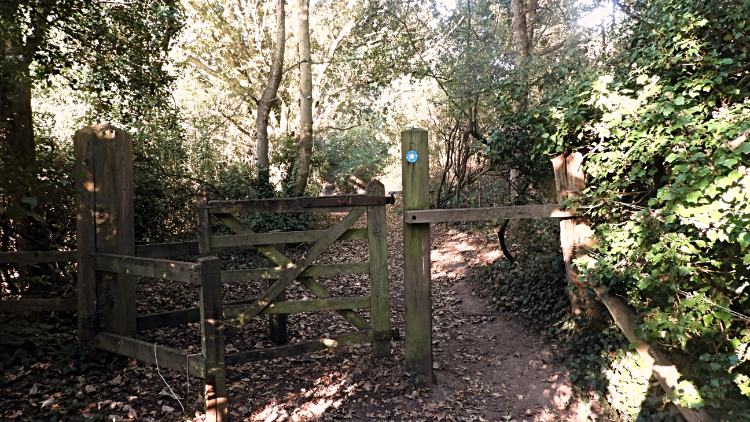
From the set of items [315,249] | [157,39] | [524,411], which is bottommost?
[524,411]

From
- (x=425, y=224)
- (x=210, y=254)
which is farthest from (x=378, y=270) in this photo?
(x=210, y=254)

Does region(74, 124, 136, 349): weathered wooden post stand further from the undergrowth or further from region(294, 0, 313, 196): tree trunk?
region(294, 0, 313, 196): tree trunk

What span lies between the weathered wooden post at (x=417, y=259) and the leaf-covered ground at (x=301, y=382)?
24 centimetres

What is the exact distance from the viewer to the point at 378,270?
4.89m

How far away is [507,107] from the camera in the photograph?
256 inches

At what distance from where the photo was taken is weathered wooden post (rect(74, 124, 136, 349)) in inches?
191

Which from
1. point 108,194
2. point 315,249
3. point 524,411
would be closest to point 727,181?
point 524,411

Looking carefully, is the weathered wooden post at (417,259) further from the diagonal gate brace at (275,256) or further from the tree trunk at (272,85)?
the tree trunk at (272,85)

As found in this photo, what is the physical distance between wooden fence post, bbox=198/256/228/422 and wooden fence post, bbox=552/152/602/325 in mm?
3420

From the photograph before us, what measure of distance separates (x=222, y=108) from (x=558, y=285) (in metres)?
14.8

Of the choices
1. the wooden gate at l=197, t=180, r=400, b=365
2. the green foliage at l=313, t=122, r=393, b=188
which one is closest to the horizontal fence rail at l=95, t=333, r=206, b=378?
the wooden gate at l=197, t=180, r=400, b=365

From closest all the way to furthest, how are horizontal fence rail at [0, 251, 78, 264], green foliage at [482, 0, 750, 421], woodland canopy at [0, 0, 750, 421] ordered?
1. green foliage at [482, 0, 750, 421]
2. woodland canopy at [0, 0, 750, 421]
3. horizontal fence rail at [0, 251, 78, 264]

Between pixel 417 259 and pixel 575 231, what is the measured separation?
1651mm

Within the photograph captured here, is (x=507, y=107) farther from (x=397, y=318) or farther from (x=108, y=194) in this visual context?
(x=108, y=194)
